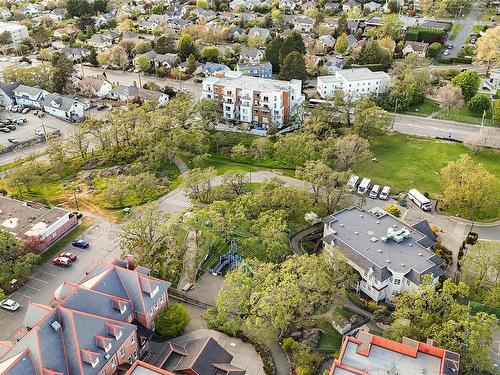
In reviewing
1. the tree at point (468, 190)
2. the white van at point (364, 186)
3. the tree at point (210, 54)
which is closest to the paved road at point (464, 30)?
the tree at point (210, 54)

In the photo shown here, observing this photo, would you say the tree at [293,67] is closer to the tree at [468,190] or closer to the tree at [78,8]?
the tree at [468,190]

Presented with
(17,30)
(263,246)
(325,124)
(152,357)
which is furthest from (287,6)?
(152,357)

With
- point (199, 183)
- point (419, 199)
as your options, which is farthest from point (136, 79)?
point (419, 199)

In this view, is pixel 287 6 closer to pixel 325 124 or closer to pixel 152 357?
pixel 325 124

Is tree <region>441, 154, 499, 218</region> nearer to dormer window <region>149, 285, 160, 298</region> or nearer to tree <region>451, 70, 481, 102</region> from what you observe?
tree <region>451, 70, 481, 102</region>

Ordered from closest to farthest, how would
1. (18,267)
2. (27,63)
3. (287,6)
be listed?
(18,267) < (27,63) < (287,6)

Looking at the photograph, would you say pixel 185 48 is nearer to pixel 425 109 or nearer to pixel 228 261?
pixel 425 109
